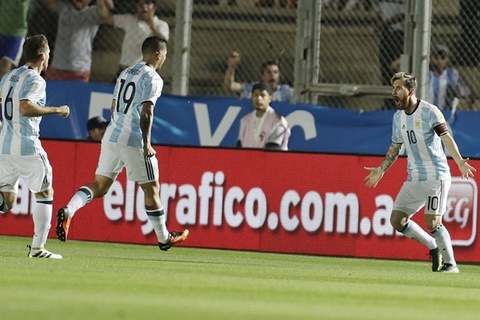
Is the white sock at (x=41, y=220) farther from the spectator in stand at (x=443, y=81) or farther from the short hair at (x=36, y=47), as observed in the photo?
the spectator in stand at (x=443, y=81)

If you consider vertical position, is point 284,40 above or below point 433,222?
above

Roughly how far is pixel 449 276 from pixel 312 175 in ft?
11.6

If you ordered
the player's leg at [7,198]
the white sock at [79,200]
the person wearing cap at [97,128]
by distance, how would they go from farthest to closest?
the person wearing cap at [97,128], the white sock at [79,200], the player's leg at [7,198]

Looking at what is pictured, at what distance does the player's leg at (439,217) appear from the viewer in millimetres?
13094

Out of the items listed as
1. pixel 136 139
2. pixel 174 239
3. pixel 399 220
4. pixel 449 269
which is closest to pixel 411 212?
pixel 399 220

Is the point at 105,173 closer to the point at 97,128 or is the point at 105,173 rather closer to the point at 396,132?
the point at 396,132

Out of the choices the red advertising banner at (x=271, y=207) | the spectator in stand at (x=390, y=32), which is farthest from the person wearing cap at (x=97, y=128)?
the spectator in stand at (x=390, y=32)

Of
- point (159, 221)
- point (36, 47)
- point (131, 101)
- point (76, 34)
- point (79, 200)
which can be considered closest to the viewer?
point (36, 47)

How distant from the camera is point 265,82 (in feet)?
55.9

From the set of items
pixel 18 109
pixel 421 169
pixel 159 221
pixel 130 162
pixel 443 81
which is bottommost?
pixel 159 221

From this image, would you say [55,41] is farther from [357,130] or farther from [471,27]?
[471,27]

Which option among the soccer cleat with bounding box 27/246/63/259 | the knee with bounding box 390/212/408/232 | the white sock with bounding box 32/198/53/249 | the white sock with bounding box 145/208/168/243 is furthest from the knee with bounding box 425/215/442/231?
the white sock with bounding box 32/198/53/249

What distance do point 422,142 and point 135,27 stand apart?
5.34m

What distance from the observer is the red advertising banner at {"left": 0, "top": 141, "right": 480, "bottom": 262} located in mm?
15297
